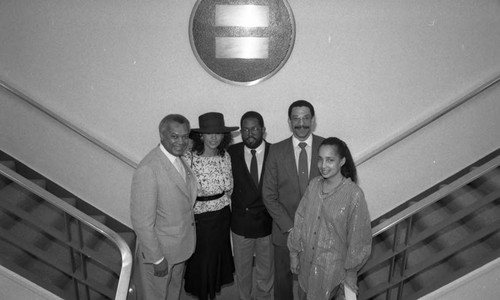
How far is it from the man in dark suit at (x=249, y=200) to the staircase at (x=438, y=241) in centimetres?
68

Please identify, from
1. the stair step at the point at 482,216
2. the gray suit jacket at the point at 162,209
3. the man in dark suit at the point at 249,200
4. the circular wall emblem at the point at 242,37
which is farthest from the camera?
the circular wall emblem at the point at 242,37

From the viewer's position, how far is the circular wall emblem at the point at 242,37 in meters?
3.24

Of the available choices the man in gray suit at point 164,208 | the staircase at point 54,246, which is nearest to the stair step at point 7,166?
the staircase at point 54,246

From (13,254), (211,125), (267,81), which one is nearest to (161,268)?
(211,125)

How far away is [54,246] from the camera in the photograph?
3012 mm

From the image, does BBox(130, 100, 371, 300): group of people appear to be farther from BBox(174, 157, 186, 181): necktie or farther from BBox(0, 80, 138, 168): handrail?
BBox(0, 80, 138, 168): handrail

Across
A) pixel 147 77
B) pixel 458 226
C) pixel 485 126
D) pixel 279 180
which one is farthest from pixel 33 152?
pixel 485 126

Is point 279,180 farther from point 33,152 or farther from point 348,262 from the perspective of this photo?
point 33,152

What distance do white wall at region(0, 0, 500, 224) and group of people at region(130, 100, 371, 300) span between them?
0.88m

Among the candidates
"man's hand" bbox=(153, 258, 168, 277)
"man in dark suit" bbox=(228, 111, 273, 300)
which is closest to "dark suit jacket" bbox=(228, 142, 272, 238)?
"man in dark suit" bbox=(228, 111, 273, 300)

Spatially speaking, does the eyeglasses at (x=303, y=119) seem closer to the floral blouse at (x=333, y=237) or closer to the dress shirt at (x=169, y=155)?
the floral blouse at (x=333, y=237)

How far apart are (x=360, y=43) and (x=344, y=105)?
0.52 m

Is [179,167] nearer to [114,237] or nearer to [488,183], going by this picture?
[114,237]

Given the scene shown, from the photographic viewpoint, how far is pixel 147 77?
3338 millimetres
